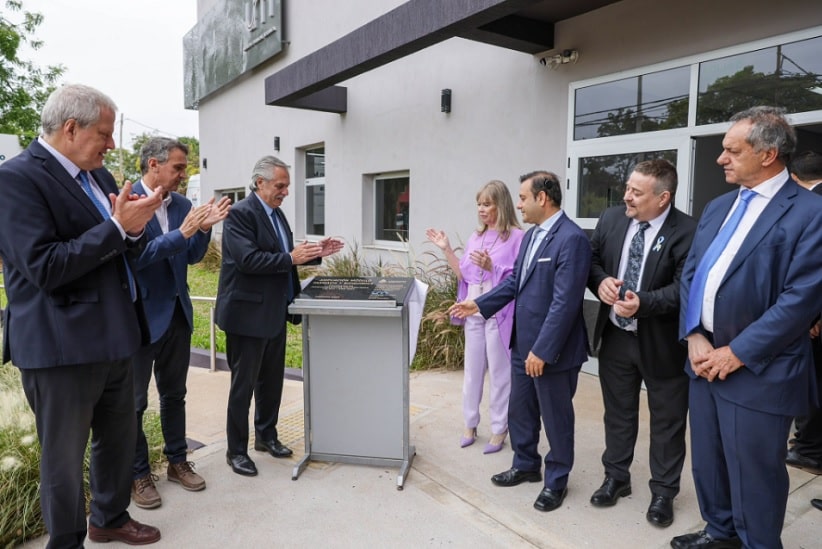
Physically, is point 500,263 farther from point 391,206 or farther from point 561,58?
point 391,206

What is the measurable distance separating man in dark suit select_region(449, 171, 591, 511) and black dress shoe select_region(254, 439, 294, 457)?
1447mm

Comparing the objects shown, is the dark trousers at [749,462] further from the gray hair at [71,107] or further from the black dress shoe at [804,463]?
the gray hair at [71,107]

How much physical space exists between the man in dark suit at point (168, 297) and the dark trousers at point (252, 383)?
0.29m

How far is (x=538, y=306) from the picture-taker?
3211 millimetres

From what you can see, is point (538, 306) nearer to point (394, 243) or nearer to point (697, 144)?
point (697, 144)

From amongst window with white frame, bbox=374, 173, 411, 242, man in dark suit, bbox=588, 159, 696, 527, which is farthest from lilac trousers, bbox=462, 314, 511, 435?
window with white frame, bbox=374, 173, 411, 242

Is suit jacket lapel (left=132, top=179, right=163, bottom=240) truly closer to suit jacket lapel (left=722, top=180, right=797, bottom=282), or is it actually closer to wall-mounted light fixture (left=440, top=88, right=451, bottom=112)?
suit jacket lapel (left=722, top=180, right=797, bottom=282)

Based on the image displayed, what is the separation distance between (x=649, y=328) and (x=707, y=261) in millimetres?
553

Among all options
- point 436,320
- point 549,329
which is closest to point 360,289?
point 549,329

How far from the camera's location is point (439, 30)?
4.94 meters

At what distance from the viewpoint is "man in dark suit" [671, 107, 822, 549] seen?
7.56 feet

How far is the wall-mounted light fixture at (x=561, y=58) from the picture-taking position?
5625 millimetres

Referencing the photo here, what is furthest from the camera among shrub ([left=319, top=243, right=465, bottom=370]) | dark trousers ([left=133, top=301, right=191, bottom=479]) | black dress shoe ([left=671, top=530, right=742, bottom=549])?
shrub ([left=319, top=243, right=465, bottom=370])

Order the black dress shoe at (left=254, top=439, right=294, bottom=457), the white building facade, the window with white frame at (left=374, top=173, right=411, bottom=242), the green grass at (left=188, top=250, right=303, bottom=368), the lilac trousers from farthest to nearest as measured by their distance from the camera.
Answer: the window with white frame at (left=374, top=173, right=411, bottom=242) → the green grass at (left=188, top=250, right=303, bottom=368) → the white building facade → the lilac trousers → the black dress shoe at (left=254, top=439, right=294, bottom=457)
